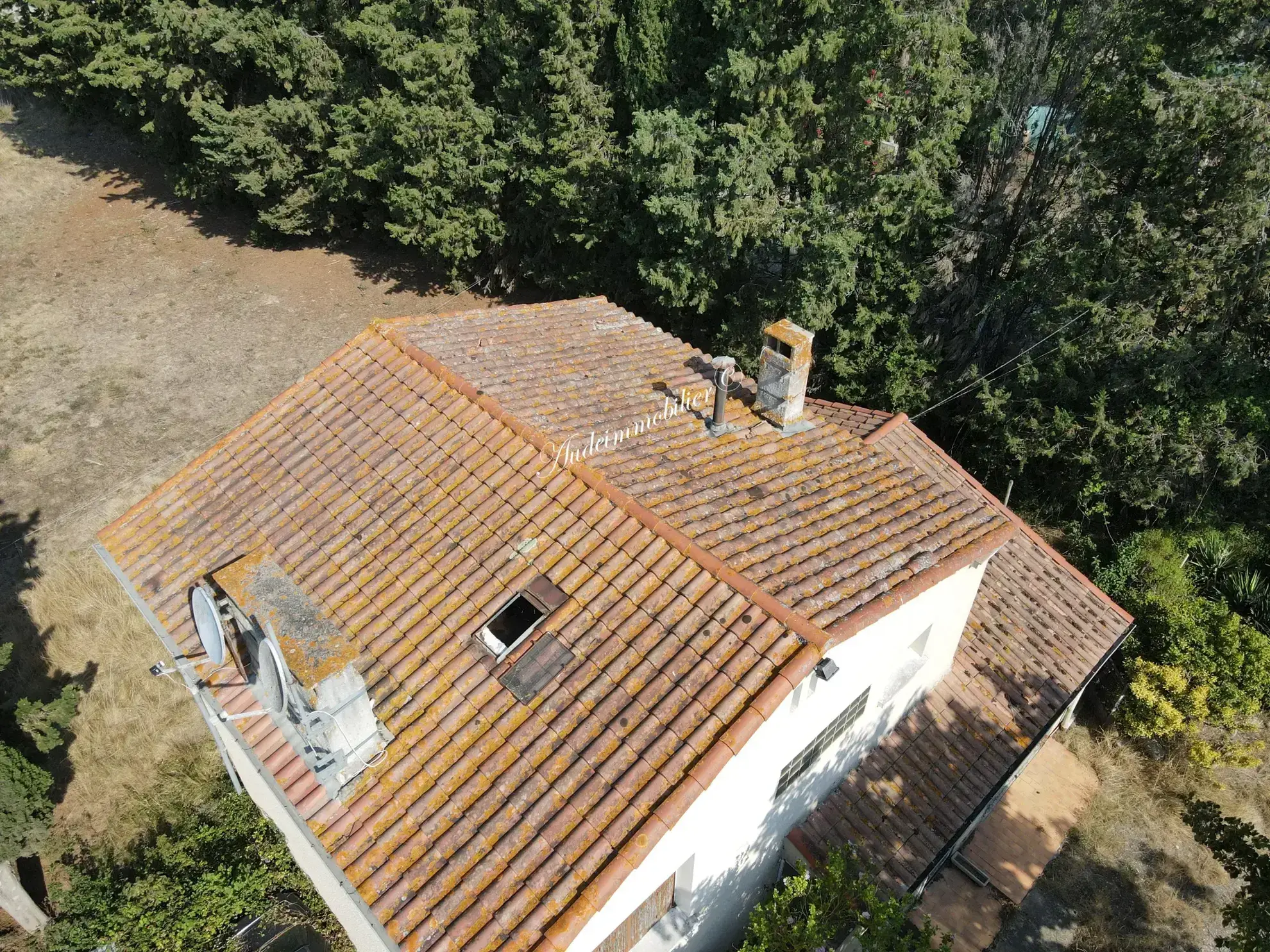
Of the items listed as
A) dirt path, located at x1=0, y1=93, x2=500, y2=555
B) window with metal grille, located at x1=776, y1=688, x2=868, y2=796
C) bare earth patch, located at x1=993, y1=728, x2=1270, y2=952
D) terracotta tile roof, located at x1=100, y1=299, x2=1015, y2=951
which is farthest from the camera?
dirt path, located at x1=0, y1=93, x2=500, y2=555

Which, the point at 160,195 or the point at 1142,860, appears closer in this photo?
the point at 1142,860

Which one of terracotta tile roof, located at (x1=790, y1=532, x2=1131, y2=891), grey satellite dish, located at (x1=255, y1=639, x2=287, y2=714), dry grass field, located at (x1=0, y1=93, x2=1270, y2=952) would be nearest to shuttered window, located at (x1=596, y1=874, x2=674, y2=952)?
terracotta tile roof, located at (x1=790, y1=532, x2=1131, y2=891)

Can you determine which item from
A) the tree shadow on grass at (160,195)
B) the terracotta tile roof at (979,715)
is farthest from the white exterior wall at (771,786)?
the tree shadow on grass at (160,195)

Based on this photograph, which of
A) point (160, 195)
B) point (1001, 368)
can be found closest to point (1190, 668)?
point (1001, 368)

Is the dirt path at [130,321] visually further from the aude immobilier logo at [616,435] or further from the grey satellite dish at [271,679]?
the aude immobilier logo at [616,435]

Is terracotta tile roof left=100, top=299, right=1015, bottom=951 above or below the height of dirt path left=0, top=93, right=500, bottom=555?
above

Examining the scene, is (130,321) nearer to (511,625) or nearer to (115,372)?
(115,372)

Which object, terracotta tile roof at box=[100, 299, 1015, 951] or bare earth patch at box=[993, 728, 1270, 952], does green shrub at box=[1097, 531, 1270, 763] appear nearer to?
bare earth patch at box=[993, 728, 1270, 952]
